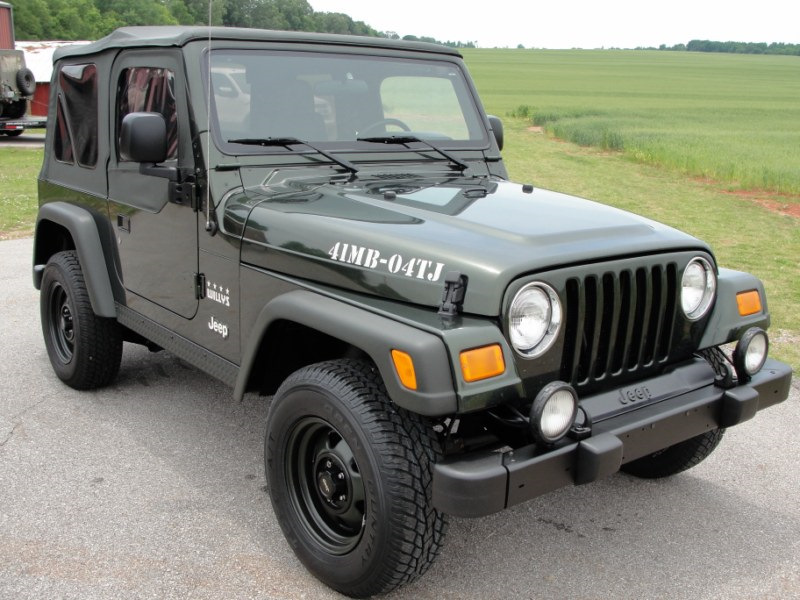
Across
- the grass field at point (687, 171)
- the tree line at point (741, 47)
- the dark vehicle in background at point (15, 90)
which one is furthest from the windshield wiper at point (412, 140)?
the tree line at point (741, 47)

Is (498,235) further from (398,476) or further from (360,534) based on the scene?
(360,534)

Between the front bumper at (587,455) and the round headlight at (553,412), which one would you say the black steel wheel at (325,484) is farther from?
the round headlight at (553,412)

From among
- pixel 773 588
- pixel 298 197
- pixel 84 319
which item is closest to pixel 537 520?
pixel 773 588

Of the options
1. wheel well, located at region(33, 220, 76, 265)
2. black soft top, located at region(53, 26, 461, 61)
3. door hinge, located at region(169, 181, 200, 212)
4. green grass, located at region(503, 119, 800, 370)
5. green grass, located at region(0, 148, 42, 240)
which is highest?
black soft top, located at region(53, 26, 461, 61)

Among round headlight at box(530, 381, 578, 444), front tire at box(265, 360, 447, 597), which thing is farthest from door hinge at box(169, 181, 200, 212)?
round headlight at box(530, 381, 578, 444)

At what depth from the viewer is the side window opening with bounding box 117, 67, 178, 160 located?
369 centimetres

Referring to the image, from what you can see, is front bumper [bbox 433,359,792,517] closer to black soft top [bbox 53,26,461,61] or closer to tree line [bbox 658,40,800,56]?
black soft top [bbox 53,26,461,61]

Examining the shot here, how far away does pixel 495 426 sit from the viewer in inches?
109

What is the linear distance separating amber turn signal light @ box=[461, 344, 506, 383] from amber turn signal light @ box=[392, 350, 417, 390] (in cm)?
15

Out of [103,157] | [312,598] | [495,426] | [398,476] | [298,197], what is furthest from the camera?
[103,157]

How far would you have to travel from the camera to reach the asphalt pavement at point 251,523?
3.03 meters

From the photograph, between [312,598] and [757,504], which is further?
[757,504]

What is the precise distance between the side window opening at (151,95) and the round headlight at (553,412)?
2042 millimetres

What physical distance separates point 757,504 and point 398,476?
1.96 metres
